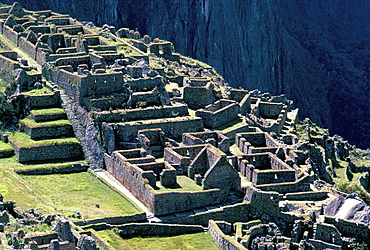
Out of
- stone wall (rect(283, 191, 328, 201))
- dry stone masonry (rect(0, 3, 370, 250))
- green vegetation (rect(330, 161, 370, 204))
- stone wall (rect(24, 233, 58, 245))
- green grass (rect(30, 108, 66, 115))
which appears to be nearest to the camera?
stone wall (rect(24, 233, 58, 245))

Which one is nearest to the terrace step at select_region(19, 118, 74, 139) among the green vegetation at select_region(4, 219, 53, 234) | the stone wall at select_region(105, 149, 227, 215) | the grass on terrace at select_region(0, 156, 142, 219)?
the grass on terrace at select_region(0, 156, 142, 219)

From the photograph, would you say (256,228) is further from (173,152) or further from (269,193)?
(173,152)

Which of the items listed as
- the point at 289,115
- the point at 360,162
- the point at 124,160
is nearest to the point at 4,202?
the point at 124,160

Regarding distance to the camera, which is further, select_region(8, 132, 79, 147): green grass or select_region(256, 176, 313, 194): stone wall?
select_region(8, 132, 79, 147): green grass

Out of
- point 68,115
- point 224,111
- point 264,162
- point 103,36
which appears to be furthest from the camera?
point 103,36

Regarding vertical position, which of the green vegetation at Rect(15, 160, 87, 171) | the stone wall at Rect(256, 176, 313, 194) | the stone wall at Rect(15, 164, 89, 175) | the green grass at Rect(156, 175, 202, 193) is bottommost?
the stone wall at Rect(256, 176, 313, 194)

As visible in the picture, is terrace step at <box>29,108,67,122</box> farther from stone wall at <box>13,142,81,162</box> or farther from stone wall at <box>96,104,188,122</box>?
stone wall at <box>96,104,188,122</box>
